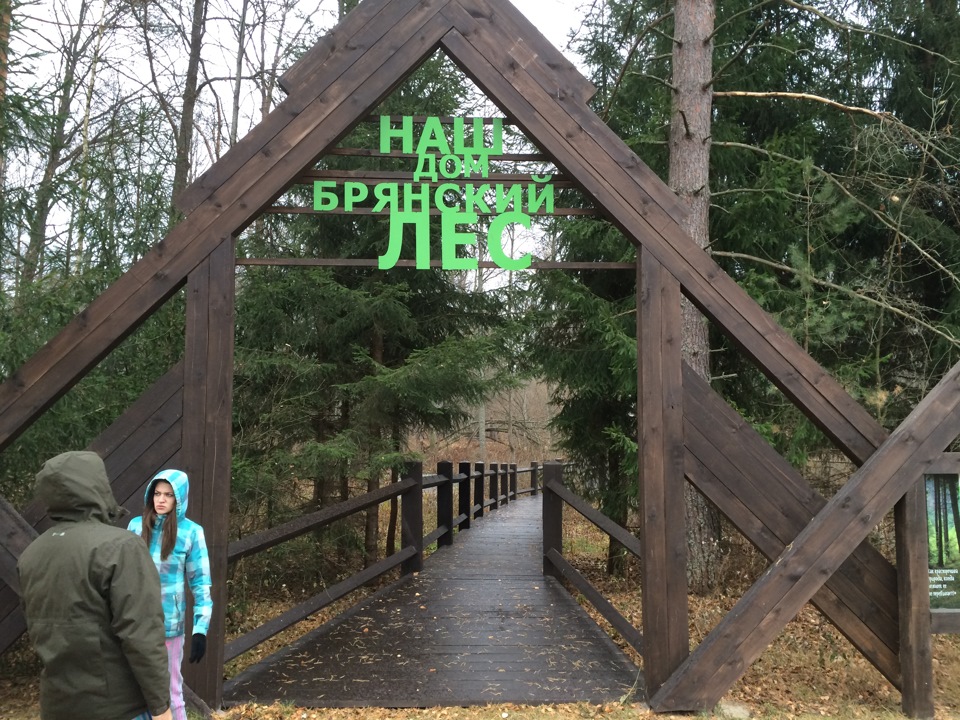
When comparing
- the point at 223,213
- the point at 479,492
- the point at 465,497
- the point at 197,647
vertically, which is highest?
the point at 223,213

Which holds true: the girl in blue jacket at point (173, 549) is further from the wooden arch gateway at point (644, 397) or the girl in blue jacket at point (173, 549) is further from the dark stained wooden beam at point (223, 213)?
the dark stained wooden beam at point (223, 213)

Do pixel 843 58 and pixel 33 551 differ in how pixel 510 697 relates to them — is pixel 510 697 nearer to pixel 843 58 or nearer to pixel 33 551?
pixel 33 551

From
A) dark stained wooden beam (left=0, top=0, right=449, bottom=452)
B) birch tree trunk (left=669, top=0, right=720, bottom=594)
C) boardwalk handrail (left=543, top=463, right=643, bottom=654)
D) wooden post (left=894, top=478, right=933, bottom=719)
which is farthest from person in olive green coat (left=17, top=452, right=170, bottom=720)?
birch tree trunk (left=669, top=0, right=720, bottom=594)

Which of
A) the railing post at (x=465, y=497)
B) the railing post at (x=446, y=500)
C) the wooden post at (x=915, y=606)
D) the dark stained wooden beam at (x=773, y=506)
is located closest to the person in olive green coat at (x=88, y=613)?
the dark stained wooden beam at (x=773, y=506)

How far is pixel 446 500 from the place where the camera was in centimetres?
1128

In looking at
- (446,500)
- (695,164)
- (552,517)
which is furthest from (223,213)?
(446,500)

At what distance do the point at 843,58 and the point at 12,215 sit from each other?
1007cm

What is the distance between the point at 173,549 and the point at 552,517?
6.21m

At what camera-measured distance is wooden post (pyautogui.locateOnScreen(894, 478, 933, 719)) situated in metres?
4.93

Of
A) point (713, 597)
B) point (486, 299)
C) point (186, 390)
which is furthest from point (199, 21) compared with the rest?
point (713, 597)

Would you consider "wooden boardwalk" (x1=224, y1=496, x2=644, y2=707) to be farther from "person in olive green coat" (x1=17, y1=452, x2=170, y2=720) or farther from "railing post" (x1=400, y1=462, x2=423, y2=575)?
"person in olive green coat" (x1=17, y1=452, x2=170, y2=720)

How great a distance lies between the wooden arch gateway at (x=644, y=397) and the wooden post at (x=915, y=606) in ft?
0.04

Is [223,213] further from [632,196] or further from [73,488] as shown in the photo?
[73,488]

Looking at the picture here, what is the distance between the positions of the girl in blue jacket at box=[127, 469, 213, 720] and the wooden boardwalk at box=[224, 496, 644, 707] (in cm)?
126
